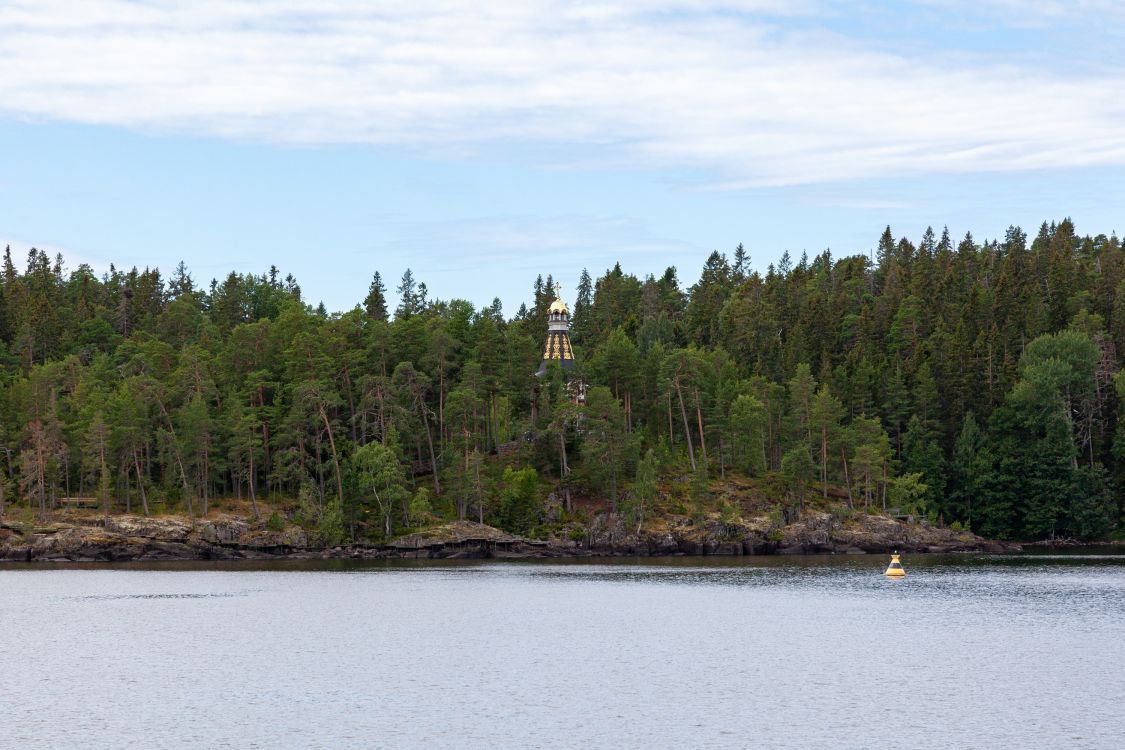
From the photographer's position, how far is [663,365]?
155 meters

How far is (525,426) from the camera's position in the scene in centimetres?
15488

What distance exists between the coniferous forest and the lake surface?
3491 cm

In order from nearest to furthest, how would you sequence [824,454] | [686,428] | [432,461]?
[432,461] < [824,454] < [686,428]

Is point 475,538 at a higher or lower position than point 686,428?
lower

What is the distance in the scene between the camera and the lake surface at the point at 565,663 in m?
44.4

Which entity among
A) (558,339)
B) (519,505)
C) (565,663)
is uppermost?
(558,339)

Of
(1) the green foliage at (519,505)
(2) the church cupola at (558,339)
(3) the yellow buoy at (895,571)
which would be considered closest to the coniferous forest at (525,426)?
(1) the green foliage at (519,505)

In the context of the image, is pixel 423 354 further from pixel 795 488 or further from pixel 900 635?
pixel 900 635

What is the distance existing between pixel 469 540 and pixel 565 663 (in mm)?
80630

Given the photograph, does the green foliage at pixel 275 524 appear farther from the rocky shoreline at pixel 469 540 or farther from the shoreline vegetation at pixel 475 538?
the rocky shoreline at pixel 469 540

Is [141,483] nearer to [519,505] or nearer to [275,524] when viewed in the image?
[275,524]

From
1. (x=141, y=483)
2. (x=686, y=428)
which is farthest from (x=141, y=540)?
(x=686, y=428)

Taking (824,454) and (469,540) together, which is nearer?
(469,540)

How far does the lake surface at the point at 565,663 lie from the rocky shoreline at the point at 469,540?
2625 cm
